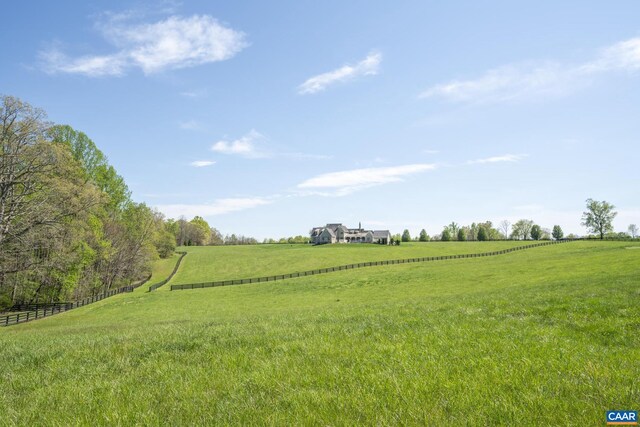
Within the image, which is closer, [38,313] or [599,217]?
[38,313]

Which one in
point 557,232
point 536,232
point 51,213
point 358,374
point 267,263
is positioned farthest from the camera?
point 557,232

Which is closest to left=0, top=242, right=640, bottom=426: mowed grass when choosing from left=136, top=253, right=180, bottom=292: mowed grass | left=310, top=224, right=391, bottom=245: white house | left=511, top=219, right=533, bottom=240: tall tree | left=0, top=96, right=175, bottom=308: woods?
left=0, top=96, right=175, bottom=308: woods

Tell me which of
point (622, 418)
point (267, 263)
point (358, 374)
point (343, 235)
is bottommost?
point (267, 263)

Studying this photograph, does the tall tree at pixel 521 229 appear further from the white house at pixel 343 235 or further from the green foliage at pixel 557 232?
the white house at pixel 343 235

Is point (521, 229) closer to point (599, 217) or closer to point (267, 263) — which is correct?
point (599, 217)

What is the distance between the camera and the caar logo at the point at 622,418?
426 centimetres

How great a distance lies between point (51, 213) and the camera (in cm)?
3272

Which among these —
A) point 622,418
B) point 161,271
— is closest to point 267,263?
point 161,271

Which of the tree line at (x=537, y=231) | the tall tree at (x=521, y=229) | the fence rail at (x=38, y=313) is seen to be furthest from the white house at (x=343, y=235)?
the fence rail at (x=38, y=313)

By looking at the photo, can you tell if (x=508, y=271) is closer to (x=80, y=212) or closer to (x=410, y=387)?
(x=410, y=387)

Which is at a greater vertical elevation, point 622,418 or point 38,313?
point 622,418

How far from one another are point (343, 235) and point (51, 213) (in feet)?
425

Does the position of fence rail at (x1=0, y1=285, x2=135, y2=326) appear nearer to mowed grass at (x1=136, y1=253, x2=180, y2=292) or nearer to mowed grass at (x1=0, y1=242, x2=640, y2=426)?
mowed grass at (x1=136, y1=253, x2=180, y2=292)

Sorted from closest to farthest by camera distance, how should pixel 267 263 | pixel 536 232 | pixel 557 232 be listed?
pixel 267 263 < pixel 536 232 < pixel 557 232
